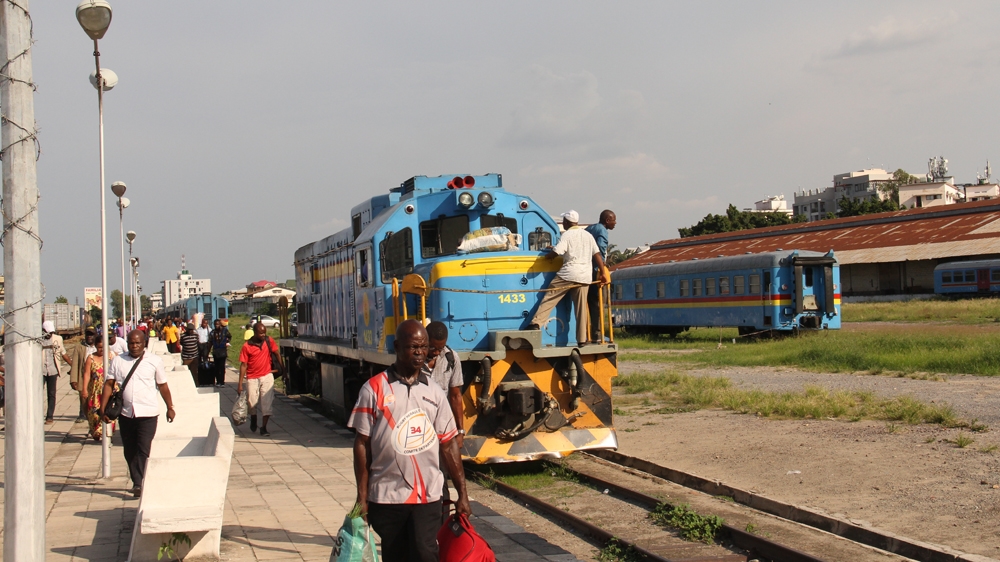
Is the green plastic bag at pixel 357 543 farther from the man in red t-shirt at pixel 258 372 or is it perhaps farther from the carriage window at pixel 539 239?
the man in red t-shirt at pixel 258 372

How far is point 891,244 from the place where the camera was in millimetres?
48312

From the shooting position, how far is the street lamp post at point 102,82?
934cm

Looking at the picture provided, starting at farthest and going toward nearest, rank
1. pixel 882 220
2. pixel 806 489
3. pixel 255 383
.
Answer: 1. pixel 882 220
2. pixel 255 383
3. pixel 806 489

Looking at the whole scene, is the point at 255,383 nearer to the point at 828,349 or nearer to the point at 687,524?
the point at 687,524

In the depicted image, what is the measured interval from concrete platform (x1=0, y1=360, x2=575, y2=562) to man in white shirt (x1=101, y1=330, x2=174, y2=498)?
54 cm

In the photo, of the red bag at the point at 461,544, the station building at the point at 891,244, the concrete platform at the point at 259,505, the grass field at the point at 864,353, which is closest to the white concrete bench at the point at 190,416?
the concrete platform at the point at 259,505

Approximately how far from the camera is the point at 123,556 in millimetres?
7023

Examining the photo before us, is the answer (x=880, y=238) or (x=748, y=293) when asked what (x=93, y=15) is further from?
(x=880, y=238)

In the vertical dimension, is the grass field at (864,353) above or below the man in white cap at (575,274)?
below

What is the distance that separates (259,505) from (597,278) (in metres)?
4.61

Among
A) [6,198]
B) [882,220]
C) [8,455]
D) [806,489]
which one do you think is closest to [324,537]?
[8,455]

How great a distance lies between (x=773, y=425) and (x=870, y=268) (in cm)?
4081

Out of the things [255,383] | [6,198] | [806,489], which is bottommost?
[806,489]

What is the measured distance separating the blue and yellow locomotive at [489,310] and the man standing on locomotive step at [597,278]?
0.19 meters
